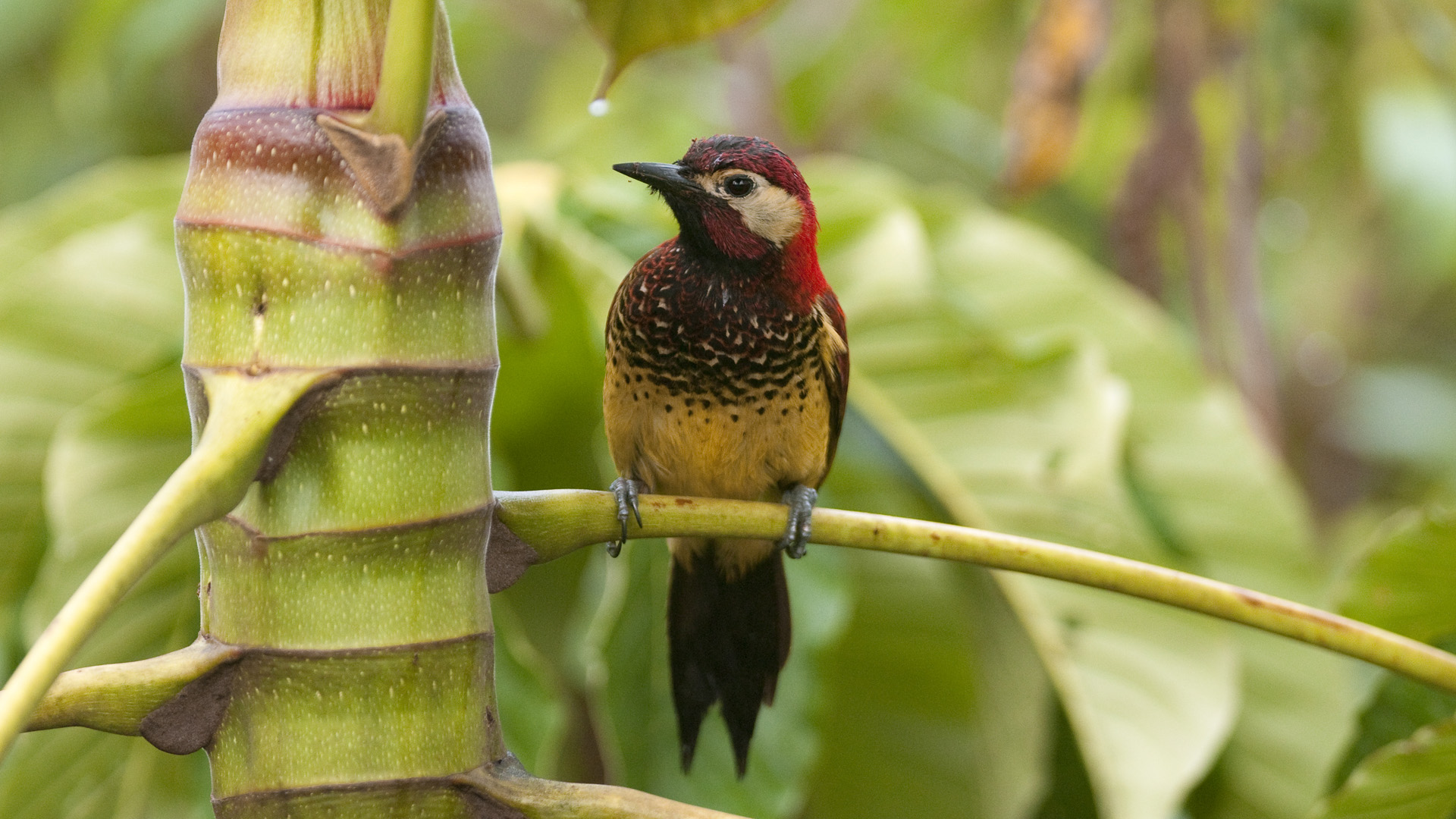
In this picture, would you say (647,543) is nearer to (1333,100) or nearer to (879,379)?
(879,379)

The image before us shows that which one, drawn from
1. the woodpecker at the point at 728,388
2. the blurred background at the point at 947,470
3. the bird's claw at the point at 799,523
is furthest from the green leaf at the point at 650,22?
the bird's claw at the point at 799,523

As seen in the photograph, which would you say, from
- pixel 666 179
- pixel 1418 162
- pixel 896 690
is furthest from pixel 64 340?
pixel 1418 162

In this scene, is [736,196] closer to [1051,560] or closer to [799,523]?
[799,523]

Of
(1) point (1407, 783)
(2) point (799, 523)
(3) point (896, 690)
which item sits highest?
(2) point (799, 523)

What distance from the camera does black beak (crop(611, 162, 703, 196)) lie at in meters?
0.91

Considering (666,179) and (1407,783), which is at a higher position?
(666,179)

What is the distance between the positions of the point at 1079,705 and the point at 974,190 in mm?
2172

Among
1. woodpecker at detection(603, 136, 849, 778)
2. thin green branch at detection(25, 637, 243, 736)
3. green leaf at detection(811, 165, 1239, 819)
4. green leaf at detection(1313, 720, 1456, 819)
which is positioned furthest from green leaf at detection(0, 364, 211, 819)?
green leaf at detection(1313, 720, 1456, 819)

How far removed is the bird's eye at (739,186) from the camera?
96 cm

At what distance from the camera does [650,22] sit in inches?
27.5

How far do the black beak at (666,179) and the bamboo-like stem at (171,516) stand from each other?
1.45ft

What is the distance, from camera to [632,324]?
42.1 inches

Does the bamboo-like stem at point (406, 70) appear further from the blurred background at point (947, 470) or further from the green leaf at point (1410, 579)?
the green leaf at point (1410, 579)

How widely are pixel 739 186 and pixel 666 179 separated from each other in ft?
0.20
